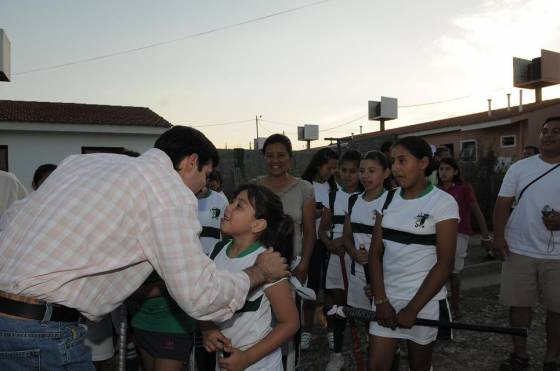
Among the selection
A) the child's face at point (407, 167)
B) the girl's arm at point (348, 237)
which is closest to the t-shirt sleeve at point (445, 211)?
the child's face at point (407, 167)

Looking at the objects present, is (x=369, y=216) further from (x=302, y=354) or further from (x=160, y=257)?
(x=160, y=257)

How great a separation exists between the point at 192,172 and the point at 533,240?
3230 millimetres

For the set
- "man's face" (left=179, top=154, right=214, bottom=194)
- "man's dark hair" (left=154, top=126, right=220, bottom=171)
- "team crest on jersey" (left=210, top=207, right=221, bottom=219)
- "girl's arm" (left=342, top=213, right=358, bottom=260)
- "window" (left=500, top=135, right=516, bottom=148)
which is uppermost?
"window" (left=500, top=135, right=516, bottom=148)

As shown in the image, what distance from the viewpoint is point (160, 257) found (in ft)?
5.66

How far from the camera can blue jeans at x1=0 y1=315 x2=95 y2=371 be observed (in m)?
1.70

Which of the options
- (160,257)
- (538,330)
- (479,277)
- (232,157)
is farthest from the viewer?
(232,157)

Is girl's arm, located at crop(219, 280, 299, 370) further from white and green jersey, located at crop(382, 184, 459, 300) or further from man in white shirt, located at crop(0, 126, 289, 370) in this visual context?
white and green jersey, located at crop(382, 184, 459, 300)

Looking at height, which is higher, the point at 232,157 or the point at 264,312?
the point at 232,157

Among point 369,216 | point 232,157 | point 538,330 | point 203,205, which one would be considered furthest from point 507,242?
point 232,157

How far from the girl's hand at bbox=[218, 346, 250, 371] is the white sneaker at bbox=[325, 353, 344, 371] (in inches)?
Answer: 86.2

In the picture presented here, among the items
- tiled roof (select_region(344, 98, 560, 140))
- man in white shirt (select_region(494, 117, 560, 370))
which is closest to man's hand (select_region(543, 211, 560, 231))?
man in white shirt (select_region(494, 117, 560, 370))

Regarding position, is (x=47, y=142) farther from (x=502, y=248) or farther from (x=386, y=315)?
(x=386, y=315)

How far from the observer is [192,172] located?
2127 millimetres

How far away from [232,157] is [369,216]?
8.15 metres
